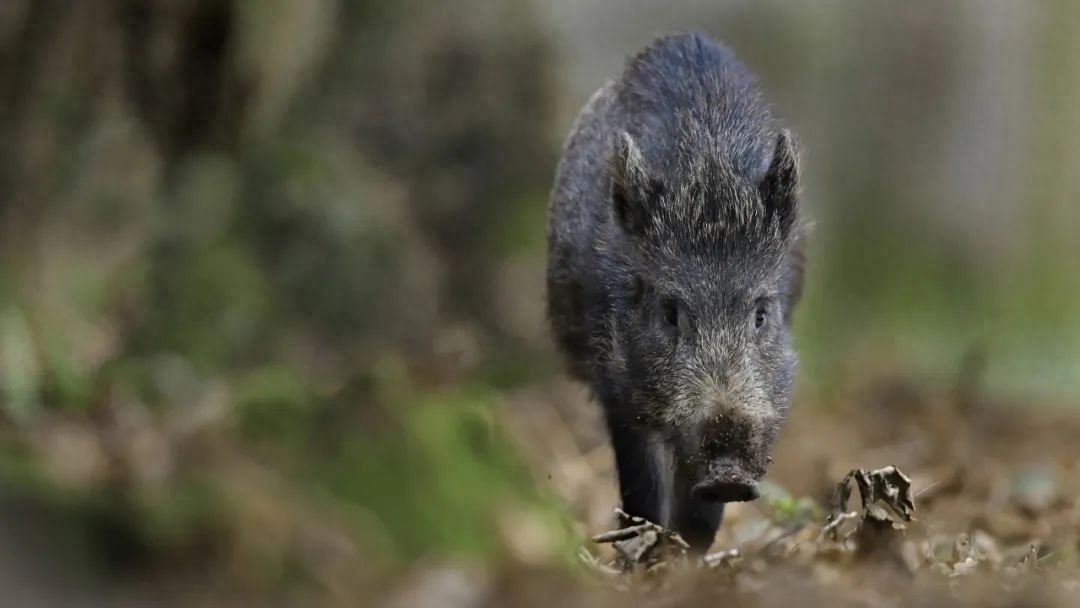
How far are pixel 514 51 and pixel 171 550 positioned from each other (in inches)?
389

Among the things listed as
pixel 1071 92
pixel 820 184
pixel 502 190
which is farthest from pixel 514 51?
pixel 1071 92

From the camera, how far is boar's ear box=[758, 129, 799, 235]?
5984 mm

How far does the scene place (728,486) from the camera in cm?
496

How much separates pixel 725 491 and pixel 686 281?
117 cm

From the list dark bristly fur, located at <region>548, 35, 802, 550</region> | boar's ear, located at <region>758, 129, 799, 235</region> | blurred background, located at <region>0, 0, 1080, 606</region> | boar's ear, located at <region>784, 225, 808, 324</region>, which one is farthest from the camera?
boar's ear, located at <region>784, 225, 808, 324</region>

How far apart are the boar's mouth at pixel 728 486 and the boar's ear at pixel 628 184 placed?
4.88ft

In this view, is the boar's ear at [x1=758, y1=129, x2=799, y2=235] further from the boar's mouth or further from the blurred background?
the blurred background

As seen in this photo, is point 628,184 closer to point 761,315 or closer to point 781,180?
point 781,180

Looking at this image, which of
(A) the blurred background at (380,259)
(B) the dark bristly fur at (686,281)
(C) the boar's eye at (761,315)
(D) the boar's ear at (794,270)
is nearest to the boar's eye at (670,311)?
(B) the dark bristly fur at (686,281)

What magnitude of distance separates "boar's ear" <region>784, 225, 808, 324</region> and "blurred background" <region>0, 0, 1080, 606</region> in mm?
1722

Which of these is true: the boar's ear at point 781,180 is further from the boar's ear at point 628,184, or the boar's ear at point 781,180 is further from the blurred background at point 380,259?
the blurred background at point 380,259

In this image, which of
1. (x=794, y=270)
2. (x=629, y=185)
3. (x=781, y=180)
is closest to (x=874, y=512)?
(x=781, y=180)

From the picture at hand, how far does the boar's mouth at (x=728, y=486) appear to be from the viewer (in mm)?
4965

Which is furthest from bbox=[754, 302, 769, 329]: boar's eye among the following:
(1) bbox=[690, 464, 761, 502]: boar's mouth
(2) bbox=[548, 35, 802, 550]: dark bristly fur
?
(1) bbox=[690, 464, 761, 502]: boar's mouth
